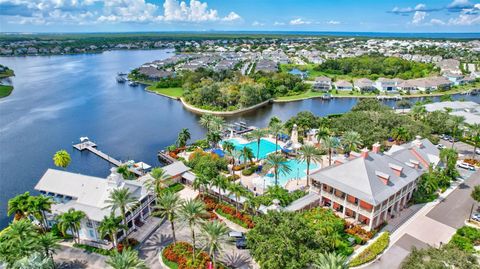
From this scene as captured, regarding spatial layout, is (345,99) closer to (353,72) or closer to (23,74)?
(353,72)

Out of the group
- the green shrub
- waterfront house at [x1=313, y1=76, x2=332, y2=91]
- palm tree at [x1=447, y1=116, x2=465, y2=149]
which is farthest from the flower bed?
waterfront house at [x1=313, y1=76, x2=332, y2=91]

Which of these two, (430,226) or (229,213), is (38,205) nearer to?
(229,213)

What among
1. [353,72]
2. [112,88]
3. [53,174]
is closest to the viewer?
[53,174]

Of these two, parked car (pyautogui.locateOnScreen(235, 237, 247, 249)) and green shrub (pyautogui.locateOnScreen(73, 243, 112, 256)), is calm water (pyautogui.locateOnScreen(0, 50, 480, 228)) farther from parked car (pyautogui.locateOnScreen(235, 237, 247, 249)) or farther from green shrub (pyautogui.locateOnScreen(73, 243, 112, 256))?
parked car (pyautogui.locateOnScreen(235, 237, 247, 249))

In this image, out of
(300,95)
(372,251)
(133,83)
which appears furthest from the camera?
(133,83)

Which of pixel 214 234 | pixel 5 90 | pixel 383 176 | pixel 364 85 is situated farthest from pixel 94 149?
pixel 364 85

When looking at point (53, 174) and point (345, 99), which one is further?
point (345, 99)

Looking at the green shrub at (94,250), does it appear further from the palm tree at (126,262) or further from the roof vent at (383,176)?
the roof vent at (383,176)

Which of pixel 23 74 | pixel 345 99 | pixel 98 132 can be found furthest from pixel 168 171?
pixel 23 74
